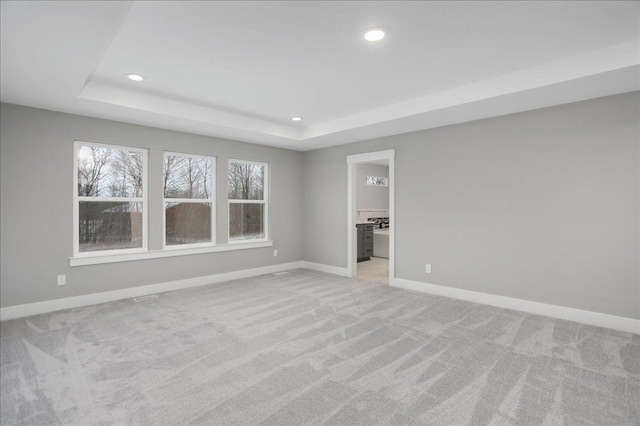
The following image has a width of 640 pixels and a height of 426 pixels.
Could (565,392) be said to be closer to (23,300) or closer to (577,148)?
(577,148)

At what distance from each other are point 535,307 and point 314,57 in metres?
3.66

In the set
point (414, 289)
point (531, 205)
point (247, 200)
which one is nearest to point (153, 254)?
point (247, 200)

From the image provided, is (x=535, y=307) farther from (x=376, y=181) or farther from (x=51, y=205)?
(x=51, y=205)

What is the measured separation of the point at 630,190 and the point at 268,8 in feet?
12.3

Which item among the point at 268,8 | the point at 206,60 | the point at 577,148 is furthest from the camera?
the point at 577,148

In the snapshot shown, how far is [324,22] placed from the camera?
7.68 feet

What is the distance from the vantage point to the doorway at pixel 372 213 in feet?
17.0

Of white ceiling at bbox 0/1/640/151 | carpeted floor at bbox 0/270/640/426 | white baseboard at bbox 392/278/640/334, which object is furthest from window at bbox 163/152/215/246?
white baseboard at bbox 392/278/640/334

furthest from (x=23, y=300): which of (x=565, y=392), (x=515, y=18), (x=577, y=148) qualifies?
(x=577, y=148)

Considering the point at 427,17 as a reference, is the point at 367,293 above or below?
below

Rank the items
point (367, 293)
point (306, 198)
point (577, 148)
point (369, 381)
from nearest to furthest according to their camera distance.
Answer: point (369, 381)
point (577, 148)
point (367, 293)
point (306, 198)

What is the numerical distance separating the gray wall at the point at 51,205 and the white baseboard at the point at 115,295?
2.4 inches

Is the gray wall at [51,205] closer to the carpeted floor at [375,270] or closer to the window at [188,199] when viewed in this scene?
the window at [188,199]

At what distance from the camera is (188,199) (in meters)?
5.06
